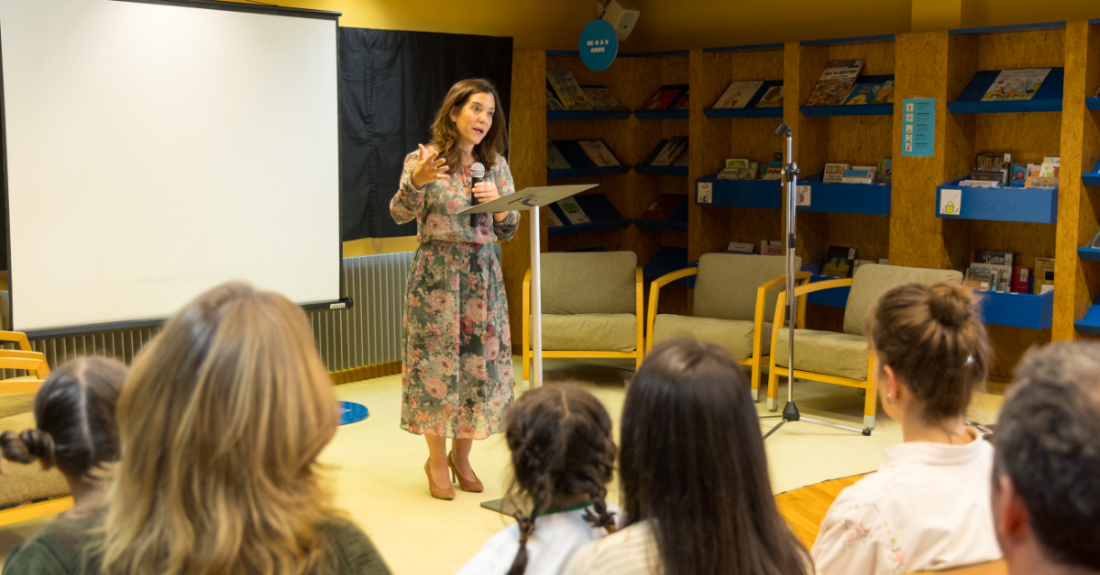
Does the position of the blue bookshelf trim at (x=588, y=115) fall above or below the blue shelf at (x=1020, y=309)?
above

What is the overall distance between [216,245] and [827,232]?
3834mm

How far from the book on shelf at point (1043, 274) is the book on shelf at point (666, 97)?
8.40ft

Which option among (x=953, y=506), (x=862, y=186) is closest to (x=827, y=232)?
(x=862, y=186)

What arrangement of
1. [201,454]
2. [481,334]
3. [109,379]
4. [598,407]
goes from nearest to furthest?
[201,454] → [109,379] → [598,407] → [481,334]

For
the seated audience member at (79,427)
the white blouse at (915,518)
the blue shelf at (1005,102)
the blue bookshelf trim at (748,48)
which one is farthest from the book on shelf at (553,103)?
the seated audience member at (79,427)

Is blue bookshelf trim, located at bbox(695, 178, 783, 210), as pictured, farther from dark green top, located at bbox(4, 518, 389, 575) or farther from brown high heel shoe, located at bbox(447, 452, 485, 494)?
dark green top, located at bbox(4, 518, 389, 575)

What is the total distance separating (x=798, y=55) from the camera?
5965mm

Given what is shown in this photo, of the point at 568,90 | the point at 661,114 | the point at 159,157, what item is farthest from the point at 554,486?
the point at 661,114

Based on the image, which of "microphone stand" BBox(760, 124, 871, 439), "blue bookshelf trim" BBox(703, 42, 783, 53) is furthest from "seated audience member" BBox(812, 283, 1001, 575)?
"blue bookshelf trim" BBox(703, 42, 783, 53)

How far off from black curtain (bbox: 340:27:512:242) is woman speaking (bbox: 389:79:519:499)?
1.58 m

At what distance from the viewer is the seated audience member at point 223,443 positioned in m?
1.08

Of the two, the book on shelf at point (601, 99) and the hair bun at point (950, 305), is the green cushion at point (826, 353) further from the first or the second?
the hair bun at point (950, 305)

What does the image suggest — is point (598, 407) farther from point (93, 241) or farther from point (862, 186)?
point (862, 186)

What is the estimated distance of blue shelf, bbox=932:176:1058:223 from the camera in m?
5.09
